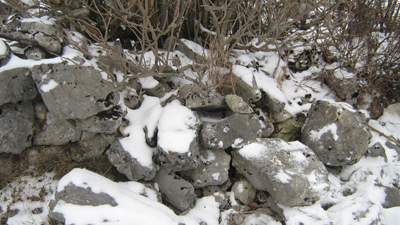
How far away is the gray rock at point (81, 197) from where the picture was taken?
2.29m

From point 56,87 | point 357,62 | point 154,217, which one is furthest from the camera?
point 357,62

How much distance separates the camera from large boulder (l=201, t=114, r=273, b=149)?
9.59ft

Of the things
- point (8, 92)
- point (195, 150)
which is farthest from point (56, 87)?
point (195, 150)

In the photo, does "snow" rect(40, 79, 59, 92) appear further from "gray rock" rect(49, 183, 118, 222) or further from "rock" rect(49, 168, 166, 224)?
"gray rock" rect(49, 183, 118, 222)

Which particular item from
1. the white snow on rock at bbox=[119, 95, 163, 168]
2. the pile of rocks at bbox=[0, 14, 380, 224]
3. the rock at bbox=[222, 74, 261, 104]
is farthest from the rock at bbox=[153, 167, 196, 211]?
the rock at bbox=[222, 74, 261, 104]

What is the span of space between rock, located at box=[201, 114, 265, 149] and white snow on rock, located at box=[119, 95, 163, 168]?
0.67 m

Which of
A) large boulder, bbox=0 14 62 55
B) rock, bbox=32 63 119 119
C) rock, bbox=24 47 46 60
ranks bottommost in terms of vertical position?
rock, bbox=32 63 119 119

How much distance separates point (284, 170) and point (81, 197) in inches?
86.9

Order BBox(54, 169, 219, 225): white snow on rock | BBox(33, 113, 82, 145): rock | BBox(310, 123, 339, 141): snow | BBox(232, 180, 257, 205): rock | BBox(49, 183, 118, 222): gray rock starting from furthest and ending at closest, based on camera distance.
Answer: BBox(310, 123, 339, 141): snow < BBox(232, 180, 257, 205): rock < BBox(33, 113, 82, 145): rock < BBox(49, 183, 118, 222): gray rock < BBox(54, 169, 219, 225): white snow on rock

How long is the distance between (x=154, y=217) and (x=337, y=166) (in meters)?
2.74

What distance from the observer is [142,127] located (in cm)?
309

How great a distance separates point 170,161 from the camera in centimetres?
278

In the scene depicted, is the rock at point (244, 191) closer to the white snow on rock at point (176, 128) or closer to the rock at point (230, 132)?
the rock at point (230, 132)

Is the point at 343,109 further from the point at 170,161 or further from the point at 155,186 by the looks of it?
the point at 155,186
